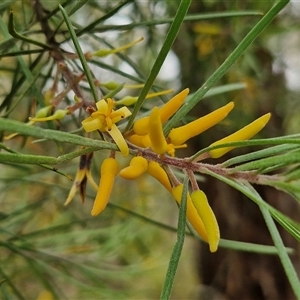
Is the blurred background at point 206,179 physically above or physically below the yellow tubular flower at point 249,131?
above

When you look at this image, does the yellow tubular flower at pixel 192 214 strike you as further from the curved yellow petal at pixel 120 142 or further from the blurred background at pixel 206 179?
the blurred background at pixel 206 179

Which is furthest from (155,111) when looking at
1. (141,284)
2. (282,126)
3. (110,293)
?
(141,284)

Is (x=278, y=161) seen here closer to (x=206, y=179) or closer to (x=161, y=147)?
(x=161, y=147)

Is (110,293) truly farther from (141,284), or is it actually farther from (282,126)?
(141,284)

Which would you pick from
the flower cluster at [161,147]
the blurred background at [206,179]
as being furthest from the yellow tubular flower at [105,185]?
the blurred background at [206,179]

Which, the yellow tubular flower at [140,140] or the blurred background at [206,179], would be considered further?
the blurred background at [206,179]

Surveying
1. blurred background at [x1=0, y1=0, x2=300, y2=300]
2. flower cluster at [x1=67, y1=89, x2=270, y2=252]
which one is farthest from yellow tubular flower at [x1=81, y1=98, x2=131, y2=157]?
blurred background at [x1=0, y1=0, x2=300, y2=300]

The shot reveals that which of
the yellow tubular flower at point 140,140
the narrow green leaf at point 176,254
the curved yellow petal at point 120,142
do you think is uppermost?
the yellow tubular flower at point 140,140

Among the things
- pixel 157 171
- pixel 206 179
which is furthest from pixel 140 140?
pixel 206 179

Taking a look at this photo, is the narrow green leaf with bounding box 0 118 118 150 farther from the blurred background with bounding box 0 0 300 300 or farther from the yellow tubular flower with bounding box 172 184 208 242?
the blurred background with bounding box 0 0 300 300
